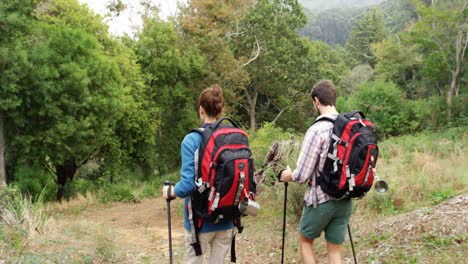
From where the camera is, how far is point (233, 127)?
3.05m

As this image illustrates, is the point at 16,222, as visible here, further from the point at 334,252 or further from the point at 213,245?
the point at 334,252

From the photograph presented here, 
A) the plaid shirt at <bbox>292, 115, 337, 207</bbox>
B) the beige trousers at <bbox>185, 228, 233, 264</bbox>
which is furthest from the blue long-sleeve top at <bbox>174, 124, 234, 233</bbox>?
the plaid shirt at <bbox>292, 115, 337, 207</bbox>

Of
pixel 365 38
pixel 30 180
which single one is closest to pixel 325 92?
pixel 30 180

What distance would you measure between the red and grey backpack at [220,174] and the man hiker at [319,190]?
47 cm

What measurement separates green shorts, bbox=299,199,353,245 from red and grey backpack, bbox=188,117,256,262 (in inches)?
22.9

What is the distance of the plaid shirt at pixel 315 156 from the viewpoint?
3.13 metres

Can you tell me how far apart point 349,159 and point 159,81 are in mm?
18688

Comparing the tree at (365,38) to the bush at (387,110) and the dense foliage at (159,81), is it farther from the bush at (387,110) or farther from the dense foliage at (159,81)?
the bush at (387,110)

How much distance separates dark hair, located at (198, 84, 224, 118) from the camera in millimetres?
3123

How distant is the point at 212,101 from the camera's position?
10.3 ft

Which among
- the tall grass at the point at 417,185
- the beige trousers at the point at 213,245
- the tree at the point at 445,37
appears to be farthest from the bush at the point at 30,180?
the tree at the point at 445,37

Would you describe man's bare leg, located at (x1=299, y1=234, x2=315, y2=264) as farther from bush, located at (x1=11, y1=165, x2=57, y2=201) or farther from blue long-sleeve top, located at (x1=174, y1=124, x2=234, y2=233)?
bush, located at (x1=11, y1=165, x2=57, y2=201)

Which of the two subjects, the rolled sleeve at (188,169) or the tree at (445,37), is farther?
the tree at (445,37)

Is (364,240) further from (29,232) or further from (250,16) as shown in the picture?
(250,16)
